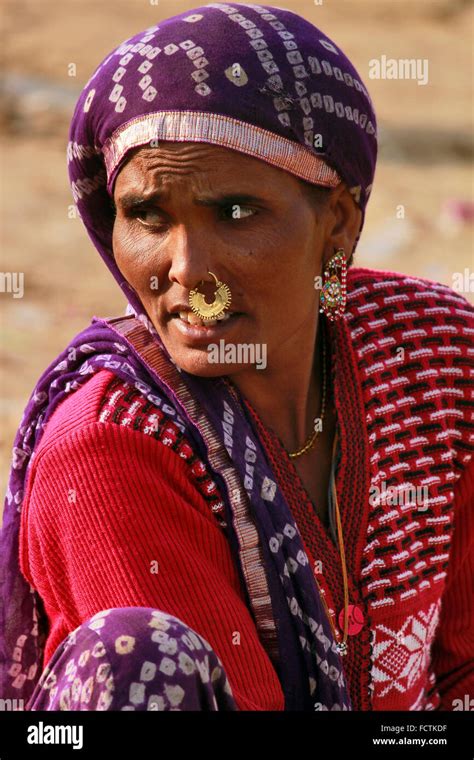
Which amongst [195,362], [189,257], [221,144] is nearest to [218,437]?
[195,362]

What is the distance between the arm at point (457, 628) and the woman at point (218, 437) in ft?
0.56

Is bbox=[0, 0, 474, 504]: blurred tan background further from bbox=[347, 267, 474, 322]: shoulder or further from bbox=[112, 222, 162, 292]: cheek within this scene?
bbox=[112, 222, 162, 292]: cheek

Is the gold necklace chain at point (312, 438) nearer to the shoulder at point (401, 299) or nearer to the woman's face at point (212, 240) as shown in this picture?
the shoulder at point (401, 299)

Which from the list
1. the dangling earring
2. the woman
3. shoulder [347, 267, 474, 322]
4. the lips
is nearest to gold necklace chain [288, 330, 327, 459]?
the woman

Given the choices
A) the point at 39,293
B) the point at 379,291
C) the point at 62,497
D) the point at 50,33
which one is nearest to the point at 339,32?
the point at 50,33

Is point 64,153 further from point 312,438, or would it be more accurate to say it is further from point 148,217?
point 148,217

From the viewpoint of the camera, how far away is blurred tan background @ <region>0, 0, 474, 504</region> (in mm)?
7301

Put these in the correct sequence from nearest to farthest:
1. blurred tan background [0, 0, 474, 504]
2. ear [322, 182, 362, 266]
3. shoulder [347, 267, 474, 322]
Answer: ear [322, 182, 362, 266], shoulder [347, 267, 474, 322], blurred tan background [0, 0, 474, 504]

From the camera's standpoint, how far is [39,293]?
24.7ft

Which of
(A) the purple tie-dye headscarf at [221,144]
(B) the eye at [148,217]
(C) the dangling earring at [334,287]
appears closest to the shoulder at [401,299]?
(C) the dangling earring at [334,287]

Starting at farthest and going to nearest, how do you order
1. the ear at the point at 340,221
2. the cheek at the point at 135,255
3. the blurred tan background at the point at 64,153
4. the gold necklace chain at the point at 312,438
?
the blurred tan background at the point at 64,153 → the gold necklace chain at the point at 312,438 → the ear at the point at 340,221 → the cheek at the point at 135,255

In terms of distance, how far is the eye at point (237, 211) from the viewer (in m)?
2.75
